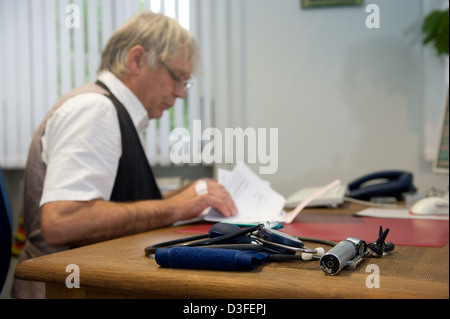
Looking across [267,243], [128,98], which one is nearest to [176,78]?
[128,98]

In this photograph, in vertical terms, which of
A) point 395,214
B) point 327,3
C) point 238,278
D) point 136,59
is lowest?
point 395,214

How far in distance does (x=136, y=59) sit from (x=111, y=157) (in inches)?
15.5

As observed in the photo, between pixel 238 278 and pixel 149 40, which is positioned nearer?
pixel 238 278

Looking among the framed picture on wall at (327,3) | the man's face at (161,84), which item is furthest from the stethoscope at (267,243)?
the framed picture on wall at (327,3)

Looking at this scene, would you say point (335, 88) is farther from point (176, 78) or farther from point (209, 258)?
point (209, 258)

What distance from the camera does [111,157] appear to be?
3.73 ft

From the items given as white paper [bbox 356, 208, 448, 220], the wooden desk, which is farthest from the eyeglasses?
the wooden desk

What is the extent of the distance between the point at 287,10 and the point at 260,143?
698 mm

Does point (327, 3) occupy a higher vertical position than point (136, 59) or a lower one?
higher

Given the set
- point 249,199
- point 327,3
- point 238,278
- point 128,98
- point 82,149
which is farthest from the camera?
point 327,3

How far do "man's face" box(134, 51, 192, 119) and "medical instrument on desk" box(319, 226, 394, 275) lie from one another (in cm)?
92

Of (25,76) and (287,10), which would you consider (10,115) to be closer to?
(25,76)

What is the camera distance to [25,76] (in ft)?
8.70
